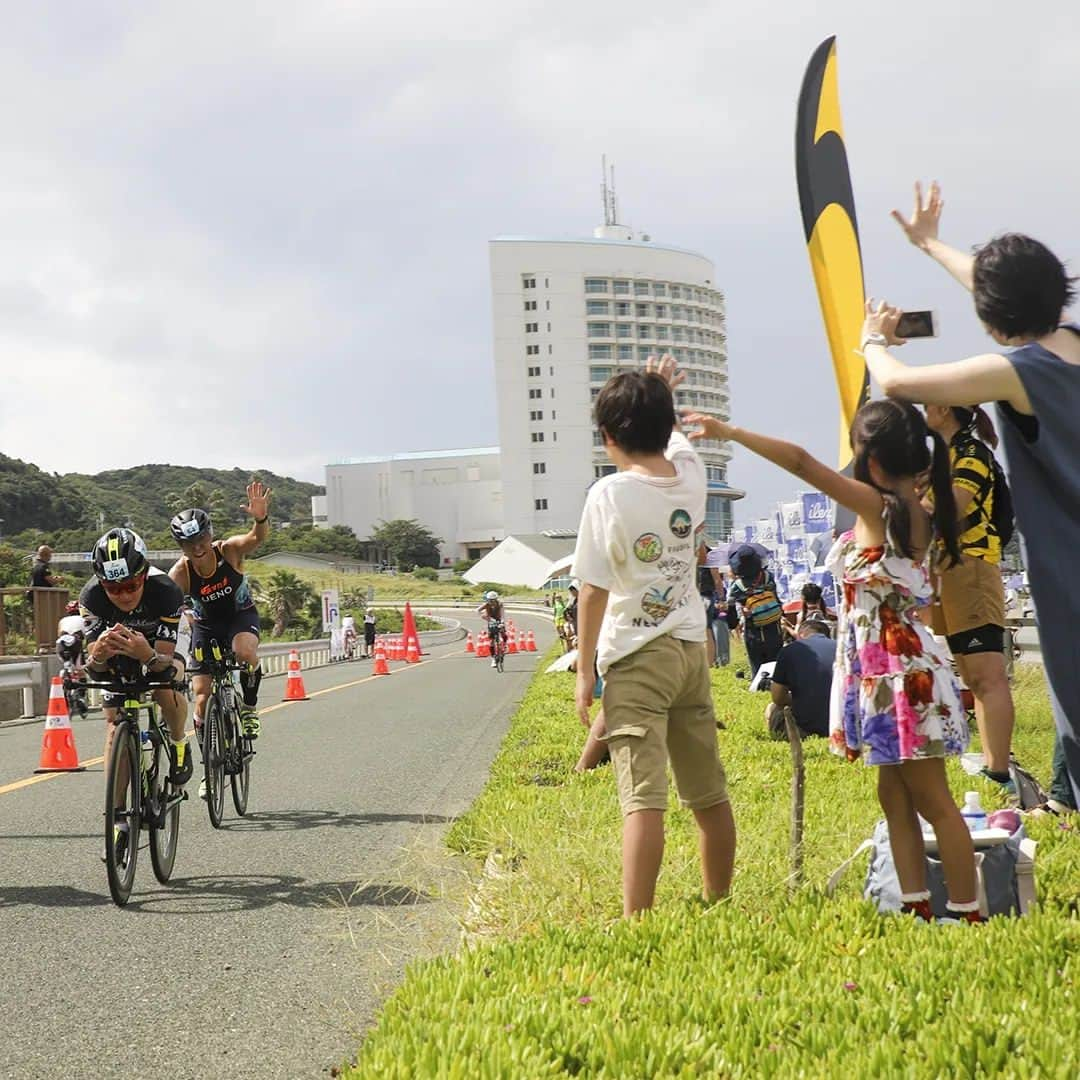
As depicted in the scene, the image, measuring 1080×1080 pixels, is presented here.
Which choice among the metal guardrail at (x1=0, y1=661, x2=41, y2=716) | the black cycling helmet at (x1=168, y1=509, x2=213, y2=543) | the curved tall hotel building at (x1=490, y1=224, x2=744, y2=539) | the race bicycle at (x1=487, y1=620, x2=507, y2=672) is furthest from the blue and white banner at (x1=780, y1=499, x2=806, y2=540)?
the curved tall hotel building at (x1=490, y1=224, x2=744, y2=539)

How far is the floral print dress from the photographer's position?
14.6 feet

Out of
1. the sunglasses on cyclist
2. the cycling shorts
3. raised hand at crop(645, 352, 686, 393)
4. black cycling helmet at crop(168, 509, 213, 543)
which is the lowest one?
the cycling shorts

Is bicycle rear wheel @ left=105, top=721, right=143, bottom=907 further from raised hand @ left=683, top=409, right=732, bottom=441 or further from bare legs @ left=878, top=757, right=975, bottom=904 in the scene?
bare legs @ left=878, top=757, right=975, bottom=904

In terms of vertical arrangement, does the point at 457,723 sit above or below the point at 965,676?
below

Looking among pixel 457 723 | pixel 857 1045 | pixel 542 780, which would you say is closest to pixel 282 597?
pixel 457 723

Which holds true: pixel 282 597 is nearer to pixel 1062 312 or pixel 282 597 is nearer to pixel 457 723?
pixel 457 723

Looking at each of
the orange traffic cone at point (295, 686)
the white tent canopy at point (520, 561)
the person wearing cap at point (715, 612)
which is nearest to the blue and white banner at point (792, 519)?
the person wearing cap at point (715, 612)

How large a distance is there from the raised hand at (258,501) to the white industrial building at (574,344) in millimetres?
152513

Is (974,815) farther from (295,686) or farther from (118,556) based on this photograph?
(295,686)

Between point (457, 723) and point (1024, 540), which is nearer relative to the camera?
point (1024, 540)

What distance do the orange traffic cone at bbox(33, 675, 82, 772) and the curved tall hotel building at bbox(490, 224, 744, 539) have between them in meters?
153

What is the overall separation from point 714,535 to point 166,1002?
16239cm

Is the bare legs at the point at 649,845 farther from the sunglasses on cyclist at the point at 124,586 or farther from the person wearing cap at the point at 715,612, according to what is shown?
the person wearing cap at the point at 715,612

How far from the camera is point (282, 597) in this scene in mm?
91938
